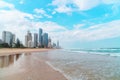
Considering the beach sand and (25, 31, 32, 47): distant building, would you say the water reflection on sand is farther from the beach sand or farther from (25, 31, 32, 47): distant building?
(25, 31, 32, 47): distant building

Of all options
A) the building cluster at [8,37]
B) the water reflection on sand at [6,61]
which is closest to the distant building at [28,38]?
the building cluster at [8,37]

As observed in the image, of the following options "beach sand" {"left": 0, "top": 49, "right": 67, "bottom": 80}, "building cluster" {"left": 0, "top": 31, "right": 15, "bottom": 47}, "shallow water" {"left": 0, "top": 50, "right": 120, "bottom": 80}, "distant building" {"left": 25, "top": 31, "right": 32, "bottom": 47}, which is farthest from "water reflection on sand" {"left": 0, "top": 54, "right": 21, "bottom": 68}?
"distant building" {"left": 25, "top": 31, "right": 32, "bottom": 47}

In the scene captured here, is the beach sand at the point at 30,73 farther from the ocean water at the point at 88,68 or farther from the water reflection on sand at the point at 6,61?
the water reflection on sand at the point at 6,61

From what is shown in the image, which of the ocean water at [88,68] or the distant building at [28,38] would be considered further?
the distant building at [28,38]

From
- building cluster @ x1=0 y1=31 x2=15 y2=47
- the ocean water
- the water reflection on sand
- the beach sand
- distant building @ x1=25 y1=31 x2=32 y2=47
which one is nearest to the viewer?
the beach sand

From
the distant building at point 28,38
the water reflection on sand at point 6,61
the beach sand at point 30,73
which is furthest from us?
the distant building at point 28,38

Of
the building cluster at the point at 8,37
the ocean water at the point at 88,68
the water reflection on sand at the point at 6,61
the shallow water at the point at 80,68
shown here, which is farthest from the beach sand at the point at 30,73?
the building cluster at the point at 8,37

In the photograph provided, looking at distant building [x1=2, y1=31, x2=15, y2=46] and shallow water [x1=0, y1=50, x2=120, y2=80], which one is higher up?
distant building [x1=2, y1=31, x2=15, y2=46]

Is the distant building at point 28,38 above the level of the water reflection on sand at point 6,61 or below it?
above

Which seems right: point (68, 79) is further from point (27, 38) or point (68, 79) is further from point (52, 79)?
point (27, 38)

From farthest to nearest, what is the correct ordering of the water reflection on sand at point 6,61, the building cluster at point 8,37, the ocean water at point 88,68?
the building cluster at point 8,37 < the water reflection on sand at point 6,61 < the ocean water at point 88,68

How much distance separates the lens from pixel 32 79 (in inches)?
279

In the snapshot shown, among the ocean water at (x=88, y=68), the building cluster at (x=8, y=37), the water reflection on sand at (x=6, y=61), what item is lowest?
the ocean water at (x=88, y=68)

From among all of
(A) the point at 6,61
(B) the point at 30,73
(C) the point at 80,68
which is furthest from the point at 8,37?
(B) the point at 30,73
